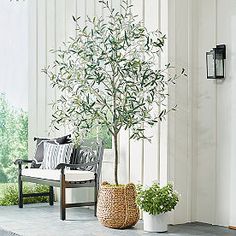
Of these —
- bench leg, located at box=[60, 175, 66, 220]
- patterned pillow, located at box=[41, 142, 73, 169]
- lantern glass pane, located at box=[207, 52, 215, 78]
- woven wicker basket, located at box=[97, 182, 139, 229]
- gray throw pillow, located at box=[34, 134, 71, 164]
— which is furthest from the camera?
gray throw pillow, located at box=[34, 134, 71, 164]

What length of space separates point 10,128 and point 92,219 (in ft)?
7.08

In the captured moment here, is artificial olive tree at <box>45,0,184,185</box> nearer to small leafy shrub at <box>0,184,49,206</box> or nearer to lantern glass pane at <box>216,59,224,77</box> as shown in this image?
lantern glass pane at <box>216,59,224,77</box>

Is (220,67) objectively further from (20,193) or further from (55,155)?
(20,193)

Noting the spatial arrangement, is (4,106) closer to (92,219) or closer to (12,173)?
(12,173)

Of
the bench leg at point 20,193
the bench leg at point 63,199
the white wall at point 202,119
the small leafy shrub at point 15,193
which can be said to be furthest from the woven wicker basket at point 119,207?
the small leafy shrub at point 15,193

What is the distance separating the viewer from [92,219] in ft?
21.6

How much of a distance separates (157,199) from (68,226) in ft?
3.20

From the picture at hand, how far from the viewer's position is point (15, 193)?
784 centimetres

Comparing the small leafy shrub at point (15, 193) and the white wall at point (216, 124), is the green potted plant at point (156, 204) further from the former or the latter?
the small leafy shrub at point (15, 193)

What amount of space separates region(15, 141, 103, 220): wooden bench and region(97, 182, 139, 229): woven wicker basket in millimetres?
586

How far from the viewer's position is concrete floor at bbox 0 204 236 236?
579 centimetres

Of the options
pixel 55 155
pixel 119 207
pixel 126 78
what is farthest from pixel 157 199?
pixel 55 155

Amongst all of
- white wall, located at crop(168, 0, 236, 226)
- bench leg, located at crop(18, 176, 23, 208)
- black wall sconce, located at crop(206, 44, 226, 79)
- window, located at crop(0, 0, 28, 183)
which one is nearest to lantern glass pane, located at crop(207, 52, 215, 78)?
black wall sconce, located at crop(206, 44, 226, 79)

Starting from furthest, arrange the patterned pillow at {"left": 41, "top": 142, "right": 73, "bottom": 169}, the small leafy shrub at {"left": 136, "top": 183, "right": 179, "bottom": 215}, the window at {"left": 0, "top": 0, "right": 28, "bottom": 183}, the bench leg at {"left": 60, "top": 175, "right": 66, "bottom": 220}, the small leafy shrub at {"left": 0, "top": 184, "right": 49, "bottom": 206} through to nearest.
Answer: the window at {"left": 0, "top": 0, "right": 28, "bottom": 183} < the small leafy shrub at {"left": 0, "top": 184, "right": 49, "bottom": 206} < the patterned pillow at {"left": 41, "top": 142, "right": 73, "bottom": 169} < the bench leg at {"left": 60, "top": 175, "right": 66, "bottom": 220} < the small leafy shrub at {"left": 136, "top": 183, "right": 179, "bottom": 215}
